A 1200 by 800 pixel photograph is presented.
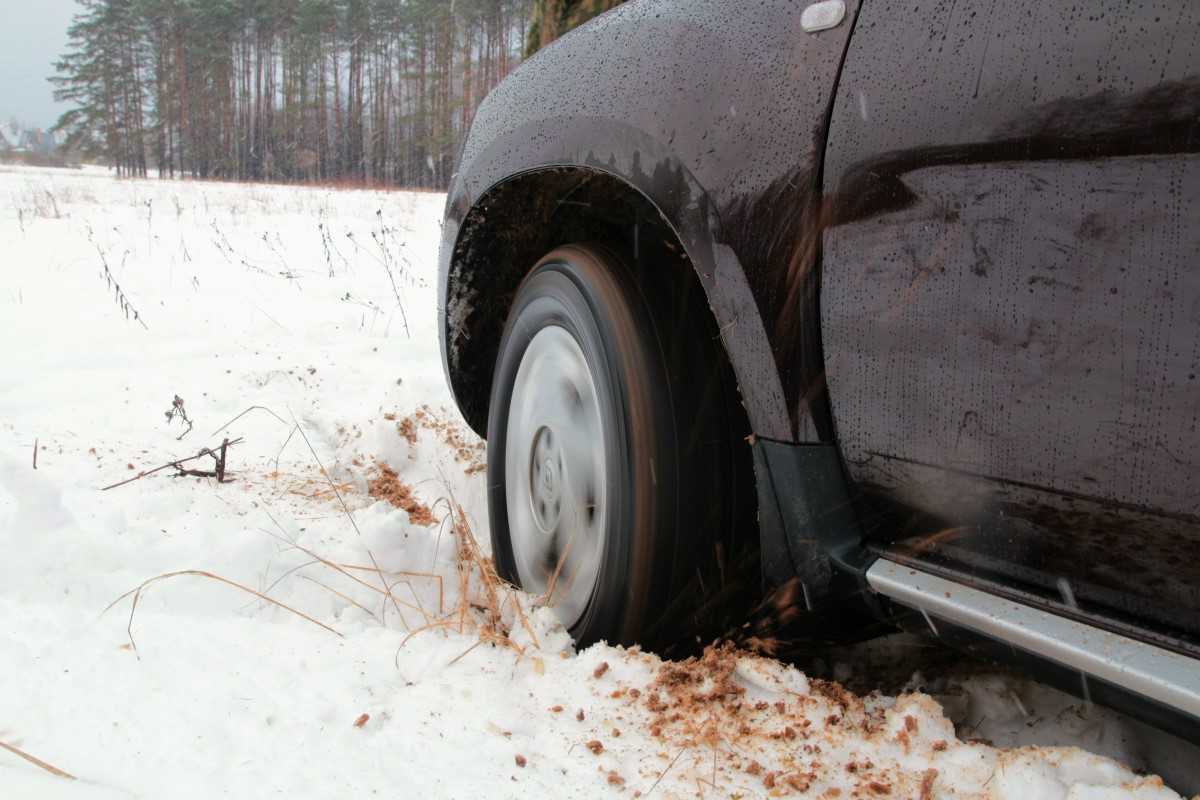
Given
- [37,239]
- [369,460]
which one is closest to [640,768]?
[369,460]

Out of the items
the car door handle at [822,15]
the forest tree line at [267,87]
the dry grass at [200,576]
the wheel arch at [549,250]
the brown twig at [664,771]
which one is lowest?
the brown twig at [664,771]

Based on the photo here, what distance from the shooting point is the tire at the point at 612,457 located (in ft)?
5.64

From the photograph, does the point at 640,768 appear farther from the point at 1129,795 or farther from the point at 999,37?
the point at 999,37

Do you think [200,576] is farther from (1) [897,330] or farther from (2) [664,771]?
(1) [897,330]

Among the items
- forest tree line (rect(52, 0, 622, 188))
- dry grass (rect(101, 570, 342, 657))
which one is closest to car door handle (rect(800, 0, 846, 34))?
dry grass (rect(101, 570, 342, 657))

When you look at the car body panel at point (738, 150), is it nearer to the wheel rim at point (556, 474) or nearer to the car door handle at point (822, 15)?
the car door handle at point (822, 15)

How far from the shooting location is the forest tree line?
181ft

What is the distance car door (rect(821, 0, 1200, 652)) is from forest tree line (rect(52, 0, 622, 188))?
54.0 m

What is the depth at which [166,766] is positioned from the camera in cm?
129

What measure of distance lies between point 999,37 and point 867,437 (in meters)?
0.57

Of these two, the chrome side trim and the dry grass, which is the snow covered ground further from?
the chrome side trim

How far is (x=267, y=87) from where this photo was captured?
60.8m

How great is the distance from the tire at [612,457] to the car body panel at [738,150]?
0.28m

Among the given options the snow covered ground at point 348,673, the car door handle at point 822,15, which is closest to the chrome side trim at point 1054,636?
the snow covered ground at point 348,673
